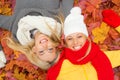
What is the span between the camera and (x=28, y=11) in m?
2.52

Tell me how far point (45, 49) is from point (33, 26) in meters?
0.23

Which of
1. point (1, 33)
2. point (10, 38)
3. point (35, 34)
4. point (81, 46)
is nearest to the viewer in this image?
point (81, 46)

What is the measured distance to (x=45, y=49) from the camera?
7.25ft

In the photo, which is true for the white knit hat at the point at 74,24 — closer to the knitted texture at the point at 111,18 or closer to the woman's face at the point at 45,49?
the woman's face at the point at 45,49

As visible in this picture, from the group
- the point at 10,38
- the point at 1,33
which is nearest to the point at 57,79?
the point at 10,38

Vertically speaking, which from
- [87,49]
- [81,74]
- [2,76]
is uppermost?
[87,49]

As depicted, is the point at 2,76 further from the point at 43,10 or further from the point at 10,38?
the point at 43,10

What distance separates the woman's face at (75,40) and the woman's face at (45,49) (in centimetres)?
12

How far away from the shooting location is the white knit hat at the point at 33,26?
235 centimetres

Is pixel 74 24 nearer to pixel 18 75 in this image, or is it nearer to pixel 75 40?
pixel 75 40

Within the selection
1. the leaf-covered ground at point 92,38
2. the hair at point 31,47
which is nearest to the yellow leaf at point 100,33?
the leaf-covered ground at point 92,38

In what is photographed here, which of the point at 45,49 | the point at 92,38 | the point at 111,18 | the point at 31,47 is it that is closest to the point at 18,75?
the point at 31,47

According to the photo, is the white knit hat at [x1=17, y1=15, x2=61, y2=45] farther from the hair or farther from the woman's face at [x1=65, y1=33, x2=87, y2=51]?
the woman's face at [x1=65, y1=33, x2=87, y2=51]

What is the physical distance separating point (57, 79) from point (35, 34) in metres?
0.33
